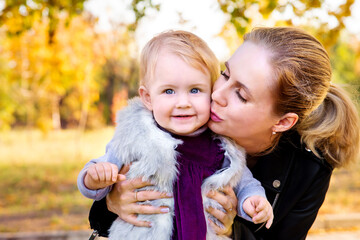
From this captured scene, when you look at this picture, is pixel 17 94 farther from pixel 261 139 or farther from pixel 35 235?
pixel 261 139

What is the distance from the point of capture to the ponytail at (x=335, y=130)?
212cm

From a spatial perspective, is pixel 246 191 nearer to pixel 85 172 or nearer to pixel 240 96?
pixel 240 96

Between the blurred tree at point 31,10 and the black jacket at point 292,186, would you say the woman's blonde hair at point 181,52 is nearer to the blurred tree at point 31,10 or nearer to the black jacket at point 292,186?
the black jacket at point 292,186

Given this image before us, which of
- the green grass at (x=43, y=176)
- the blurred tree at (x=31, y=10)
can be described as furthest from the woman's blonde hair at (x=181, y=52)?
the green grass at (x=43, y=176)

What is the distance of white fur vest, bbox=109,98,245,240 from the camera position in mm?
1692

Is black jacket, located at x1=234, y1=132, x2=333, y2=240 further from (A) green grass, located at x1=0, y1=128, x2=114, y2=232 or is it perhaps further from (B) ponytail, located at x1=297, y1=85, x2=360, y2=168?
(A) green grass, located at x1=0, y1=128, x2=114, y2=232

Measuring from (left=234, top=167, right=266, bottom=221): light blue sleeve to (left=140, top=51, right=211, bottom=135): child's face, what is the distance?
1.24 feet

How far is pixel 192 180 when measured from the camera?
1726 mm

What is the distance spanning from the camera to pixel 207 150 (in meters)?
1.83

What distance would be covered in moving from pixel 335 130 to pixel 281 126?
0.37 meters

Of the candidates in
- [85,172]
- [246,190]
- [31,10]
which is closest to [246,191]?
[246,190]

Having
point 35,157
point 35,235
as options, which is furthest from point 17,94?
point 35,235

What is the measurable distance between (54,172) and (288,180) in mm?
6748

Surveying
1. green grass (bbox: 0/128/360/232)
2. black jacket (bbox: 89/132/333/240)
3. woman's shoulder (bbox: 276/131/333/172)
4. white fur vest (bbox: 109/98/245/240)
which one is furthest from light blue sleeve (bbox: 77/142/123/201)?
green grass (bbox: 0/128/360/232)
